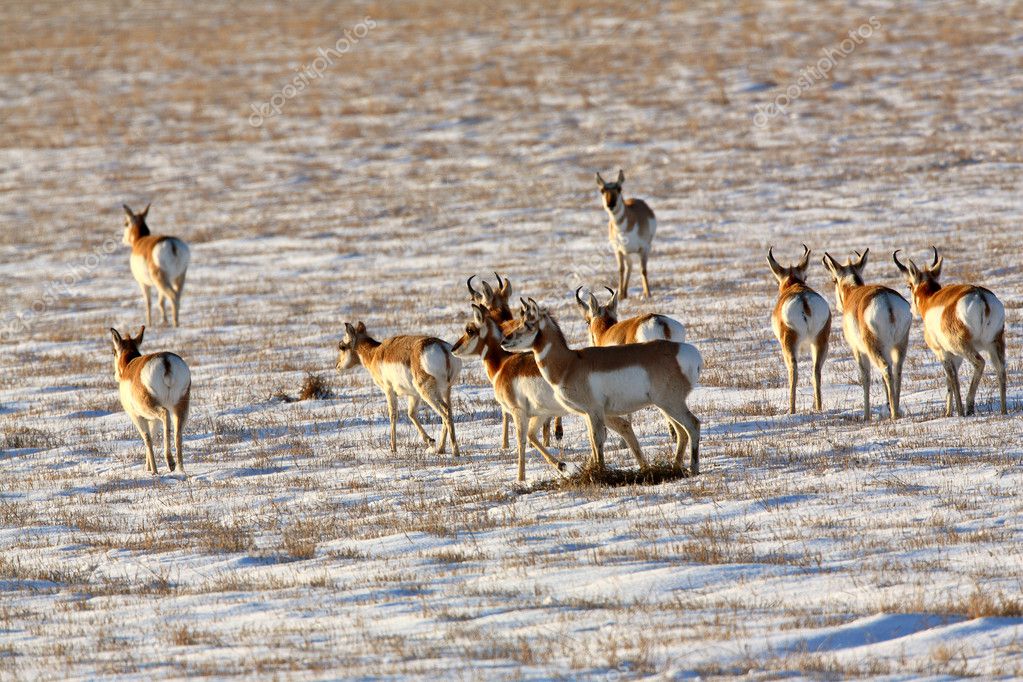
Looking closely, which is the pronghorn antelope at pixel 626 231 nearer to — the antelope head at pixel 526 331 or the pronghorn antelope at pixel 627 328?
the pronghorn antelope at pixel 627 328

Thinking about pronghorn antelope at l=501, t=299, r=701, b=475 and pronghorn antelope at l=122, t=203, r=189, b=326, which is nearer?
pronghorn antelope at l=501, t=299, r=701, b=475

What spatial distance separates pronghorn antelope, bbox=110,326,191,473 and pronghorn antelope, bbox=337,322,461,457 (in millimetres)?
1990

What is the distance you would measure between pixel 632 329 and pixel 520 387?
1734 millimetres

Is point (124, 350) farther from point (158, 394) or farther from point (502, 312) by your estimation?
point (502, 312)

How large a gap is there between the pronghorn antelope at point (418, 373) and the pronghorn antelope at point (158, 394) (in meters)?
1.99

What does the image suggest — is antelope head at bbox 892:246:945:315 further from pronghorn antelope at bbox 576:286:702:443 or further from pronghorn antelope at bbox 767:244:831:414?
pronghorn antelope at bbox 576:286:702:443

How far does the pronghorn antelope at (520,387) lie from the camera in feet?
37.0

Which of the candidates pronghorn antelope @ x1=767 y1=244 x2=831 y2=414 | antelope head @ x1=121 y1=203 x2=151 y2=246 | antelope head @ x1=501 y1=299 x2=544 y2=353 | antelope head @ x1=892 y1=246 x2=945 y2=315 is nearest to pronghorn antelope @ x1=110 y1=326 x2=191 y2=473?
antelope head @ x1=501 y1=299 x2=544 y2=353

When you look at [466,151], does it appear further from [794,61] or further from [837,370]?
[837,370]

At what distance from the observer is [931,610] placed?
687 cm

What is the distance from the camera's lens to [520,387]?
11.5m

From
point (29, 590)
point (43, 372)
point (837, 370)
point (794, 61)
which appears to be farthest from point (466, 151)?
point (29, 590)

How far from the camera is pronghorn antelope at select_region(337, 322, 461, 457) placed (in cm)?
1289

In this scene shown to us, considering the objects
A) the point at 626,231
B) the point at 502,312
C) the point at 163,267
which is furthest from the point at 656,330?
the point at 163,267
